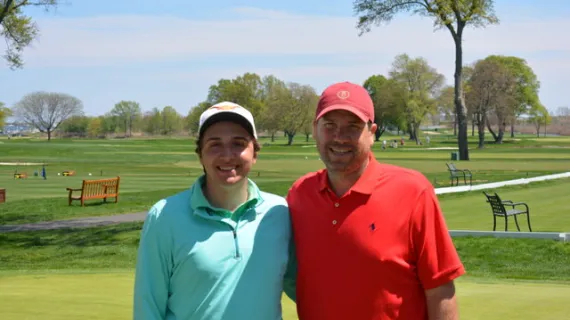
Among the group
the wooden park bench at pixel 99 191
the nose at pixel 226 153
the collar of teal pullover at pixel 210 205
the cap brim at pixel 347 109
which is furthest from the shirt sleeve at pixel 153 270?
the wooden park bench at pixel 99 191

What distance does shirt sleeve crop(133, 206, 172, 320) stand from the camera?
12.0 feet

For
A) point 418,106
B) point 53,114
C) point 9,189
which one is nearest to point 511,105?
point 418,106

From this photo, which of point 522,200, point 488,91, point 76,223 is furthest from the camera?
point 488,91

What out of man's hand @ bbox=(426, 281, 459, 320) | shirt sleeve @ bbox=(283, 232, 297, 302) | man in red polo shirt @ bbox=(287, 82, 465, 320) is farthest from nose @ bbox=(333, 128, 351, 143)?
man's hand @ bbox=(426, 281, 459, 320)

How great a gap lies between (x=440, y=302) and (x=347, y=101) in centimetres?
98

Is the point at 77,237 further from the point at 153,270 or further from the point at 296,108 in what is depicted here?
the point at 296,108

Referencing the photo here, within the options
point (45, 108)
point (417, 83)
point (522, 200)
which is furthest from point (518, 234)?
point (45, 108)

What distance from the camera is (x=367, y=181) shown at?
3.76 meters

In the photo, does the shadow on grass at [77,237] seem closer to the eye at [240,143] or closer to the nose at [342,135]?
the eye at [240,143]

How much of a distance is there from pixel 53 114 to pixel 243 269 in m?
192

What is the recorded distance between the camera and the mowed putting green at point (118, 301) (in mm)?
6953

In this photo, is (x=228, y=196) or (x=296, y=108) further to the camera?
(x=296, y=108)

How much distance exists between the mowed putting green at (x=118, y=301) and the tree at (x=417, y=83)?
112 metres

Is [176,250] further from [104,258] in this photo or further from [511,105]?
[511,105]
